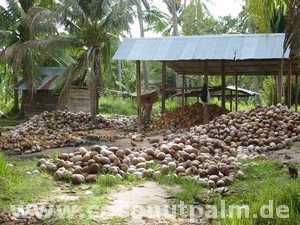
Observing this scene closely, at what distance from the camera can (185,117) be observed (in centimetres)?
1284

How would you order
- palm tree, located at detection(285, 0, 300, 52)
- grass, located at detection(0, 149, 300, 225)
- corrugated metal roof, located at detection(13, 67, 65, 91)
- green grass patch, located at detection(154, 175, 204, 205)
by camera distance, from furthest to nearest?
corrugated metal roof, located at detection(13, 67, 65, 91), palm tree, located at detection(285, 0, 300, 52), green grass patch, located at detection(154, 175, 204, 205), grass, located at detection(0, 149, 300, 225)

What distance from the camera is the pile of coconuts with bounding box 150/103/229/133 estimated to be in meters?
12.5

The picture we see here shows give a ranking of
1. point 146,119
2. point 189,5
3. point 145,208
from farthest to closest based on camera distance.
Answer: point 189,5 → point 146,119 → point 145,208

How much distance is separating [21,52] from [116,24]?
14.3ft

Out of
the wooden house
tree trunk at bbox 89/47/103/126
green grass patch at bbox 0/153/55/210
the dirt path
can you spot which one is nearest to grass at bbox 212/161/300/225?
the dirt path

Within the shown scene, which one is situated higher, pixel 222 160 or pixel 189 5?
pixel 189 5

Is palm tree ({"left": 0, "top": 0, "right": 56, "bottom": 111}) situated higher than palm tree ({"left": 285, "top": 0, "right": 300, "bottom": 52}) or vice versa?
palm tree ({"left": 0, "top": 0, "right": 56, "bottom": 111})

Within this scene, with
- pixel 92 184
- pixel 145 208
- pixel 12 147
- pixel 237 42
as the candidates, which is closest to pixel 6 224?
pixel 145 208

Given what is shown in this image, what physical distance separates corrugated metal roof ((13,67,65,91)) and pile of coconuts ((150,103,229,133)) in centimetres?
872

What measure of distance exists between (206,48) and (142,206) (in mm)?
8486

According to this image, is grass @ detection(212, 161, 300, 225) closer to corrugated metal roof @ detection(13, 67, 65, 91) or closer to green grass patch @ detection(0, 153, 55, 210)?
green grass patch @ detection(0, 153, 55, 210)

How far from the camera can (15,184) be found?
5.06 meters

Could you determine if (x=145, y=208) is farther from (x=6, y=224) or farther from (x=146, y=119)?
(x=146, y=119)

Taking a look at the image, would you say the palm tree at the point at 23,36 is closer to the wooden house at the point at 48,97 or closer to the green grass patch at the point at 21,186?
the wooden house at the point at 48,97
